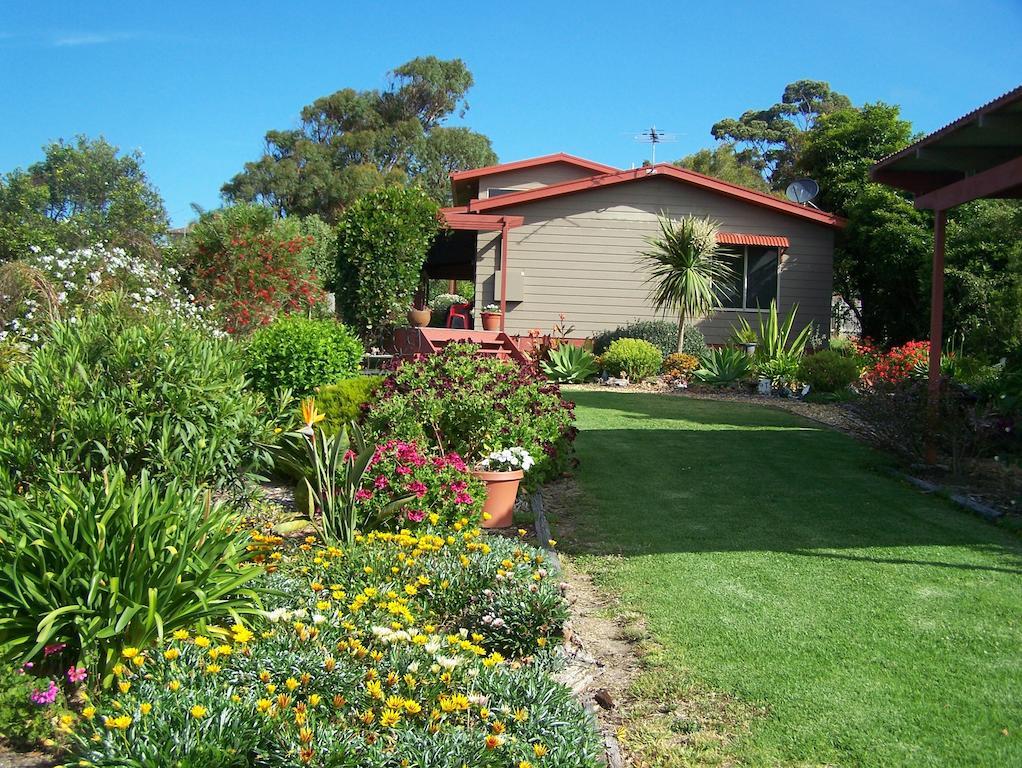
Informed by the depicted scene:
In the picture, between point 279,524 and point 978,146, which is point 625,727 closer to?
point 279,524

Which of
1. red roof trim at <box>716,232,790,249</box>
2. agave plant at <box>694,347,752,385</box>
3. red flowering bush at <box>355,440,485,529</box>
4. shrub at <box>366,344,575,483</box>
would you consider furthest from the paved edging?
red roof trim at <box>716,232,790,249</box>

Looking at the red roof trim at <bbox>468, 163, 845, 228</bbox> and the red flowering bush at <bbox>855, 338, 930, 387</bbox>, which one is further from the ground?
the red roof trim at <bbox>468, 163, 845, 228</bbox>

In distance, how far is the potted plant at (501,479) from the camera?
6590mm

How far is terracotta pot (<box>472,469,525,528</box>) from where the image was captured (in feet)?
21.6

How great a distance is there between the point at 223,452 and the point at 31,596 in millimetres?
2227

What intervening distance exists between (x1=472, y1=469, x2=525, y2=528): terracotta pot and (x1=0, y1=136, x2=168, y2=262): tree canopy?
20.9m

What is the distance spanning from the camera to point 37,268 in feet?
39.0

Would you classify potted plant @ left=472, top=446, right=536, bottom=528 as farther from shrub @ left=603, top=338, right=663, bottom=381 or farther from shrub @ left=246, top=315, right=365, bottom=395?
shrub @ left=603, top=338, right=663, bottom=381

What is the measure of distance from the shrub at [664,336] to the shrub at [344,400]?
10.0 m

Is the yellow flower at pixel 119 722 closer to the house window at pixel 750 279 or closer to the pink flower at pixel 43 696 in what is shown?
the pink flower at pixel 43 696

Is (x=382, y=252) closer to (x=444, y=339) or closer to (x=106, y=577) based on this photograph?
(x=444, y=339)

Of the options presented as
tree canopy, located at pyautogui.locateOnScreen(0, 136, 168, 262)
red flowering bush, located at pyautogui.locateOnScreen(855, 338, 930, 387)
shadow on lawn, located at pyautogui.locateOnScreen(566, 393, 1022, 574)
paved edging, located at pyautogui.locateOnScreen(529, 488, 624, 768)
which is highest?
tree canopy, located at pyautogui.locateOnScreen(0, 136, 168, 262)

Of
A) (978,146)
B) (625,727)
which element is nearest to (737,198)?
(978,146)

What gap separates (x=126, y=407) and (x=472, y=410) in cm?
263
